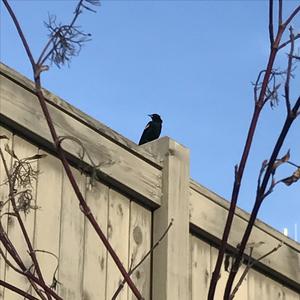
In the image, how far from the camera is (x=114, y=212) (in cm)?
246

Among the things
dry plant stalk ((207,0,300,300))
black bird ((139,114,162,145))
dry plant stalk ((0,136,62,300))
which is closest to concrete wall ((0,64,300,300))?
dry plant stalk ((0,136,62,300))

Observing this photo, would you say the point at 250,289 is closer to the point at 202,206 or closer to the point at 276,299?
the point at 276,299

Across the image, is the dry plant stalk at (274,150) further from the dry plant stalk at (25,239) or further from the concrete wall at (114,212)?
the concrete wall at (114,212)

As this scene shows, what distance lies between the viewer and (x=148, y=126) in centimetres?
818

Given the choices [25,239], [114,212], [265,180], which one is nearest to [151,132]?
[114,212]

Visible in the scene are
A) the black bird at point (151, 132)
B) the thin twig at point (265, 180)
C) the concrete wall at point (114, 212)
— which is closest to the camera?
the thin twig at point (265, 180)

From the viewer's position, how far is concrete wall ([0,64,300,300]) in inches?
87.7

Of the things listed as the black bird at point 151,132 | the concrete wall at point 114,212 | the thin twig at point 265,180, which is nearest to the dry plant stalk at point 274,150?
the thin twig at point 265,180

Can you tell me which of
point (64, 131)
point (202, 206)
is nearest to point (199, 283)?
point (202, 206)

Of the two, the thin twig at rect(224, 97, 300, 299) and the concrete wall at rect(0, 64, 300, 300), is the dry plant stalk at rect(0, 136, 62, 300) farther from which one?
the concrete wall at rect(0, 64, 300, 300)

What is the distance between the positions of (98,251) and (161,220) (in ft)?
1.00

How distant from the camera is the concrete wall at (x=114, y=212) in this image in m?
2.23

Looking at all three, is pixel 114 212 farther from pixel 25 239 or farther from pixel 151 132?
pixel 151 132

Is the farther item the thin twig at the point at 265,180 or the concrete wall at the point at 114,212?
the concrete wall at the point at 114,212
